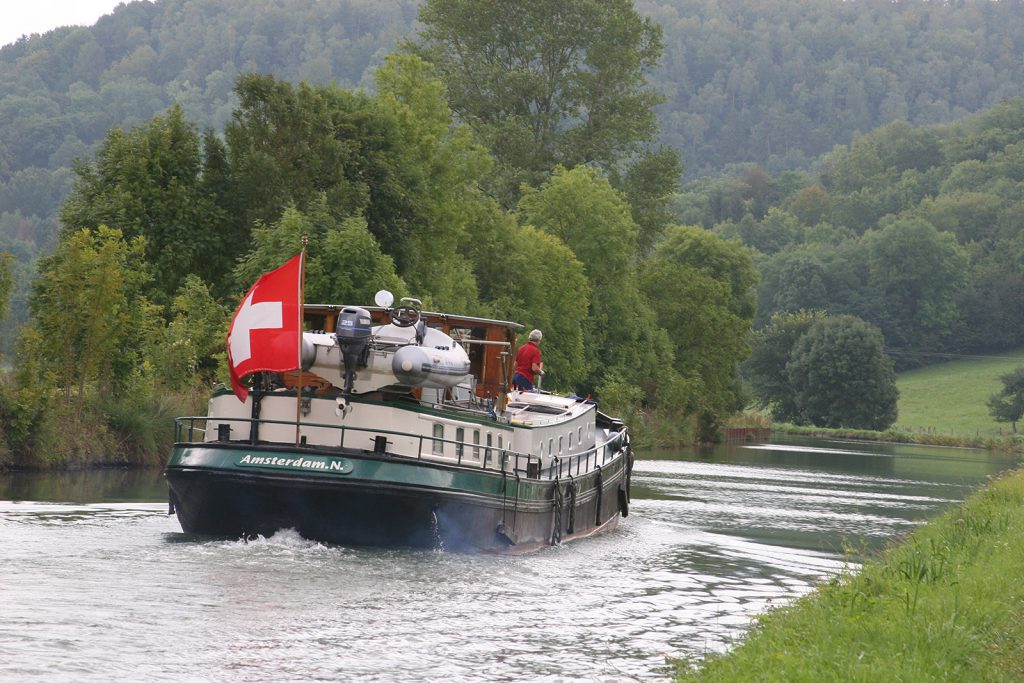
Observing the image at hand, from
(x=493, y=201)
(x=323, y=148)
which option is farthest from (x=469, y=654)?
(x=493, y=201)

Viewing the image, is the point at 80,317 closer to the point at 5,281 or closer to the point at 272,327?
the point at 5,281

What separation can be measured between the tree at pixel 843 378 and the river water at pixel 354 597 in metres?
95.3

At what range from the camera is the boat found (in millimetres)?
23141

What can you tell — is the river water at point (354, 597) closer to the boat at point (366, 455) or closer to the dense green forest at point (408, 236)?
the boat at point (366, 455)

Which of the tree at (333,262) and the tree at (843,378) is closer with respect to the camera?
the tree at (333,262)

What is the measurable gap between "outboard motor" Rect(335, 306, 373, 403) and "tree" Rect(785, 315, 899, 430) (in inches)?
4263

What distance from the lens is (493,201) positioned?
71500 mm

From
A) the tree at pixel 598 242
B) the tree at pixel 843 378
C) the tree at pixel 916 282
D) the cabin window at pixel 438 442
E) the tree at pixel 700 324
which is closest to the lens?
the cabin window at pixel 438 442

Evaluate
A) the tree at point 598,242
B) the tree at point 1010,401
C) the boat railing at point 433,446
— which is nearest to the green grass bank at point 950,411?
the tree at point 1010,401

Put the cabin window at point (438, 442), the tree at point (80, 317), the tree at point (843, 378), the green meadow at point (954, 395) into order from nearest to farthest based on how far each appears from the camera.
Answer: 1. the cabin window at point (438, 442)
2. the tree at point (80, 317)
3. the green meadow at point (954, 395)
4. the tree at point (843, 378)

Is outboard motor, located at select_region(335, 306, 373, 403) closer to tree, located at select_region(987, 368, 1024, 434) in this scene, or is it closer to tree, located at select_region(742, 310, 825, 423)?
tree, located at select_region(987, 368, 1024, 434)

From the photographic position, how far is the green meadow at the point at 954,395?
127 metres

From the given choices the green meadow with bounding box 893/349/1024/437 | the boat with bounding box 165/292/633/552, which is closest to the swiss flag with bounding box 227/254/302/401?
the boat with bounding box 165/292/633/552

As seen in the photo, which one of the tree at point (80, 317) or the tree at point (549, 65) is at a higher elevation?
the tree at point (549, 65)
